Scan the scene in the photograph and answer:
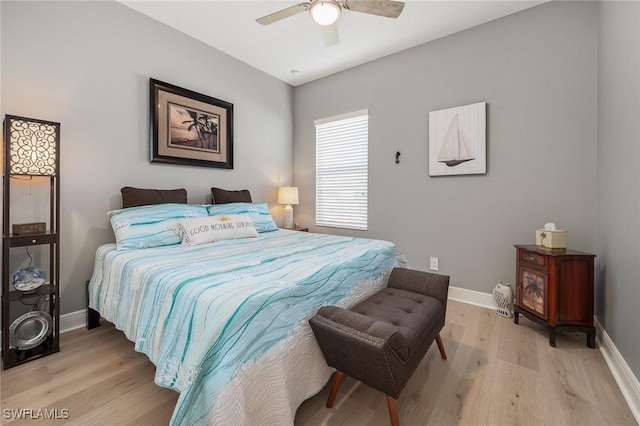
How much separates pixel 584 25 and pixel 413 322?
9.36 feet

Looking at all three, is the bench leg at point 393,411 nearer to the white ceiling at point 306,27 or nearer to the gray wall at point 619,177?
the gray wall at point 619,177

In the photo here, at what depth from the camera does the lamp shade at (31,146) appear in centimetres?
175

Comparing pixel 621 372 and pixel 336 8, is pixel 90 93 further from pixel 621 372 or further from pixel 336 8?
pixel 621 372

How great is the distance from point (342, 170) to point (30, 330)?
10.8 ft

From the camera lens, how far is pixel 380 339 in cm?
114

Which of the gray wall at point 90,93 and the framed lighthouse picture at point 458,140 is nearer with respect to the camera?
the gray wall at point 90,93

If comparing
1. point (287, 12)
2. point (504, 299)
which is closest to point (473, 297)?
point (504, 299)

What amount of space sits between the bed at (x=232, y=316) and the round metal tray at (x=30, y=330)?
329mm

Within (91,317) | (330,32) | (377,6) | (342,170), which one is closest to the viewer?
(377,6)

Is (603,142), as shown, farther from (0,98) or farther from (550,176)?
(0,98)

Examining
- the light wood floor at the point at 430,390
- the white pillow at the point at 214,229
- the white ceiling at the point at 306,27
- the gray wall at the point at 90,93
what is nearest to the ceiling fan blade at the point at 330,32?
the white ceiling at the point at 306,27

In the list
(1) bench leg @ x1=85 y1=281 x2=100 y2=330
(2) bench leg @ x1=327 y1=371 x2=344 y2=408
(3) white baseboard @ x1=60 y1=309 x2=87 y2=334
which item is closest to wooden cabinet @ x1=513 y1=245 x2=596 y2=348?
(2) bench leg @ x1=327 y1=371 x2=344 y2=408

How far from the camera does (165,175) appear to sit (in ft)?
9.27

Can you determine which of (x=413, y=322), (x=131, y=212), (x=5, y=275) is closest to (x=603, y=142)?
(x=413, y=322)
